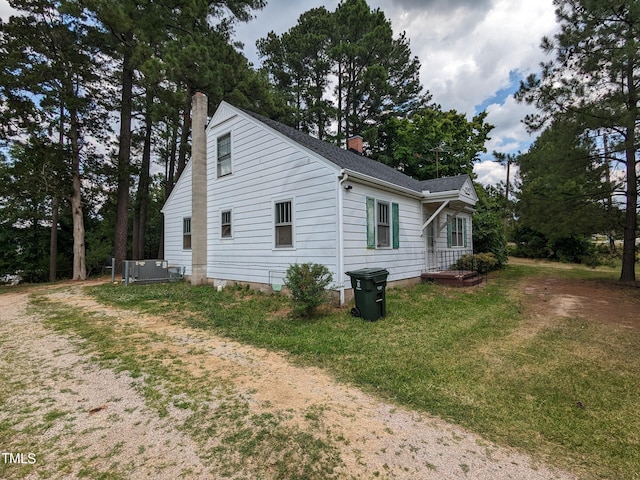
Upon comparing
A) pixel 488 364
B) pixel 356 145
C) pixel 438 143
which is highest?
pixel 438 143

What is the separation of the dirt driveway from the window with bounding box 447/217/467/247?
35.2 feet

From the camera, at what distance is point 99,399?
10.3ft

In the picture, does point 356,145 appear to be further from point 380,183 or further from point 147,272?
Result: point 147,272

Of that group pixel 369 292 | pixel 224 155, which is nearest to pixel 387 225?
pixel 369 292

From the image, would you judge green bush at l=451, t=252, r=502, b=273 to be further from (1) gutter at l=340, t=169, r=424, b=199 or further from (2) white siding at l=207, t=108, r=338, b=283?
(2) white siding at l=207, t=108, r=338, b=283

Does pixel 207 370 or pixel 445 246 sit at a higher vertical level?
pixel 445 246

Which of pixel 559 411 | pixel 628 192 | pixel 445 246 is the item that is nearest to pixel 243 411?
pixel 559 411

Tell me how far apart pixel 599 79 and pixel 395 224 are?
313 inches

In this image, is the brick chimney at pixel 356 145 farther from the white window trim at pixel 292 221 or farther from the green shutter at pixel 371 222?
the white window trim at pixel 292 221

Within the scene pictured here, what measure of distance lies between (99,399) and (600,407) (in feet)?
16.7

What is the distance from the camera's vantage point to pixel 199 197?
1135cm

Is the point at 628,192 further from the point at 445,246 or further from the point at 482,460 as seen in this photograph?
the point at 482,460

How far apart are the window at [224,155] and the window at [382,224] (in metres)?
5.39

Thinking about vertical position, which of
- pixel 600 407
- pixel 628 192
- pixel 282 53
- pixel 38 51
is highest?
pixel 282 53
